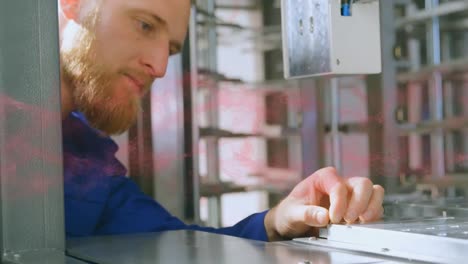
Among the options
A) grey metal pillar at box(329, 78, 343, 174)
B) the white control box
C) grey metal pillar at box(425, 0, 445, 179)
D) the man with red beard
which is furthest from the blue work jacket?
grey metal pillar at box(425, 0, 445, 179)

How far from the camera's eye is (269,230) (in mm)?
1528

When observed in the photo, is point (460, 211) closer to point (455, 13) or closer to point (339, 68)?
point (339, 68)

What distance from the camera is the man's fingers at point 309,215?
126 cm

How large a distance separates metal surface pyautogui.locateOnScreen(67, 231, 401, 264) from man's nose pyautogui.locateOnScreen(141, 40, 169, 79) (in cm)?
49

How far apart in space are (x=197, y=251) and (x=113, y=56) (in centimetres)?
71

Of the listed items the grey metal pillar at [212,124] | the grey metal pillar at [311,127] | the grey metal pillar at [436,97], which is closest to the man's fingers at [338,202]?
the grey metal pillar at [212,124]

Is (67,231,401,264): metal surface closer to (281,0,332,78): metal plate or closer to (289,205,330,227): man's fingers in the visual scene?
(289,205,330,227): man's fingers

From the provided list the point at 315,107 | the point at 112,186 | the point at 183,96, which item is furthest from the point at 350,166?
the point at 112,186

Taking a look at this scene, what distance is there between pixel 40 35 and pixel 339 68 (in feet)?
1.57

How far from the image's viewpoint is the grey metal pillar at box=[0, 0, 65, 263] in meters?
1.20

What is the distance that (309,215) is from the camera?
1.31 m

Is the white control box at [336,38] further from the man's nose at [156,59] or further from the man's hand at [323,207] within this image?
the man's nose at [156,59]

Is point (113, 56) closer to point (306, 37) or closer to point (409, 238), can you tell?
point (306, 37)

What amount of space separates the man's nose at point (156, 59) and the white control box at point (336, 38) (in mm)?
507
